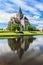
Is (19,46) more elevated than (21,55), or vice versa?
(21,55)

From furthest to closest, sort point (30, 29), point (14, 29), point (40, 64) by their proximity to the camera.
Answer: point (30, 29) → point (14, 29) → point (40, 64)

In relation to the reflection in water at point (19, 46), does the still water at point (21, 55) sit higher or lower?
higher

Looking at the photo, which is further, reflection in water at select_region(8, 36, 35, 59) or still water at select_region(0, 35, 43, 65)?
reflection in water at select_region(8, 36, 35, 59)

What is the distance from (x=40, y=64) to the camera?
12.3 m

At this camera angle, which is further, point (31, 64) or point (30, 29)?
point (30, 29)

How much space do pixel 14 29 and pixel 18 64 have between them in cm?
9689

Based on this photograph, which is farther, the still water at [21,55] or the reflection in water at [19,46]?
the reflection in water at [19,46]

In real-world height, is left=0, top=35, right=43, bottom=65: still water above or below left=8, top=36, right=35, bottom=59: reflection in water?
above

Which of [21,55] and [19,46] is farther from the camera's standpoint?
[19,46]

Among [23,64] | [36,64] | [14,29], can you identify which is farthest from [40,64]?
[14,29]

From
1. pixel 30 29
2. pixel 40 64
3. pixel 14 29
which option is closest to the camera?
pixel 40 64

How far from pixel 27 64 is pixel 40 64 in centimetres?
91

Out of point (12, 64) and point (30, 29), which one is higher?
point (12, 64)

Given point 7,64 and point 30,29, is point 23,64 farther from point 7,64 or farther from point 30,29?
point 30,29
